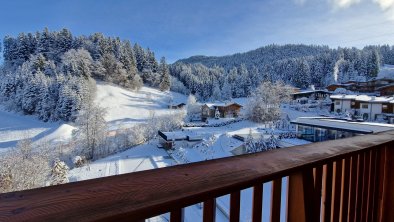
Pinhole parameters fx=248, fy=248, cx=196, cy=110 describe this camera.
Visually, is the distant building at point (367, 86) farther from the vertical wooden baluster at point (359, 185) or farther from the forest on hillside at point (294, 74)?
the vertical wooden baluster at point (359, 185)

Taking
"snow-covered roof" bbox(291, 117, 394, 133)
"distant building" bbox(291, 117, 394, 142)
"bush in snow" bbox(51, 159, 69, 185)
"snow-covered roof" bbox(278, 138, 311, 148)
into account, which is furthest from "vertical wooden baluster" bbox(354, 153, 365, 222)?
"snow-covered roof" bbox(278, 138, 311, 148)

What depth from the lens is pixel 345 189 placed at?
133 cm

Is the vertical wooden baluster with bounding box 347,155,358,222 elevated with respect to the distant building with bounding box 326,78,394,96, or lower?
lower

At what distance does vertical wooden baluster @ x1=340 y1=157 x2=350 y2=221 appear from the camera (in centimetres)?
130

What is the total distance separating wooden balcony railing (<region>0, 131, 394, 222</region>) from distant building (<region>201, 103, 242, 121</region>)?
32.8 metres

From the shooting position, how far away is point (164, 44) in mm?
30641

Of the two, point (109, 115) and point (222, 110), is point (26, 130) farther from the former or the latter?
point (222, 110)

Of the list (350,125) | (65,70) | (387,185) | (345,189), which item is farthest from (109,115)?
(345,189)

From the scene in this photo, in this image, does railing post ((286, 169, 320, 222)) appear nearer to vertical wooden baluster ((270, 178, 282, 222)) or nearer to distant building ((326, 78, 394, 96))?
vertical wooden baluster ((270, 178, 282, 222))

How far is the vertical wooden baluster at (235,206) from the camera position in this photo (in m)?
0.77

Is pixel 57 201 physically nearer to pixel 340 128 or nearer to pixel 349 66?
pixel 340 128

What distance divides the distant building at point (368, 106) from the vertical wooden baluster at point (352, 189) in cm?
2316

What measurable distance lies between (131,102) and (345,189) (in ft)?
131

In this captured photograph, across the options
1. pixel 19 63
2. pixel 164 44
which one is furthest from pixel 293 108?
pixel 19 63
